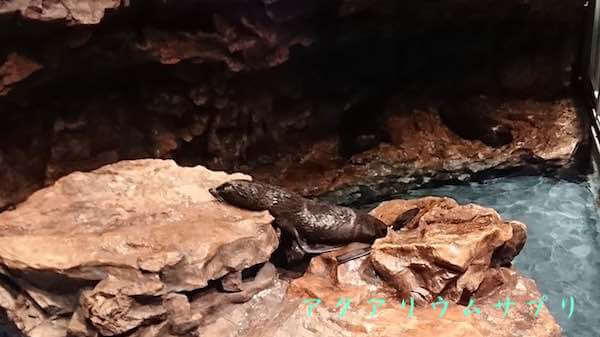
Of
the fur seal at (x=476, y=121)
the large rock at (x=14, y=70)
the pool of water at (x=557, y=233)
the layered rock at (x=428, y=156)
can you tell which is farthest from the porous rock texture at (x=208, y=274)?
the fur seal at (x=476, y=121)

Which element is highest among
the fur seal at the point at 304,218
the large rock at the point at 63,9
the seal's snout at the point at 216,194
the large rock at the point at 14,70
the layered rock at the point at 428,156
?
the large rock at the point at 63,9

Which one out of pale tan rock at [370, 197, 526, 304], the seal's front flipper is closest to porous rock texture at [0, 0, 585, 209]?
the seal's front flipper

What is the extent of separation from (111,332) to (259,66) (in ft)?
13.4

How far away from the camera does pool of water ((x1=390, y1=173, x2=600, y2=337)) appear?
15.3 ft

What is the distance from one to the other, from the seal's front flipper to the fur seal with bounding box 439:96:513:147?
4.30 meters

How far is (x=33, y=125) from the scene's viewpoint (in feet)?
19.1

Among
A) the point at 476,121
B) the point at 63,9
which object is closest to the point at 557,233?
the point at 476,121

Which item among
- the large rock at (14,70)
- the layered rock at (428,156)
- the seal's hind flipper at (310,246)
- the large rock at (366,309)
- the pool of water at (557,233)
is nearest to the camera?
the large rock at (366,309)

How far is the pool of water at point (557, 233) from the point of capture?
15.3ft

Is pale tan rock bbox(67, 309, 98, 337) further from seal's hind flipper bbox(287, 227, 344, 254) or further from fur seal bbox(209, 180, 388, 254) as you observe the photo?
seal's hind flipper bbox(287, 227, 344, 254)

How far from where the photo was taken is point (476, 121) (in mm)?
7723

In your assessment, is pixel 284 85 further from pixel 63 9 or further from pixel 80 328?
pixel 80 328

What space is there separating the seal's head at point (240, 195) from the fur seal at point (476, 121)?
14.8 ft

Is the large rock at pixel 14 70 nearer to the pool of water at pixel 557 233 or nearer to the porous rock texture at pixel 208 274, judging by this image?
the porous rock texture at pixel 208 274
